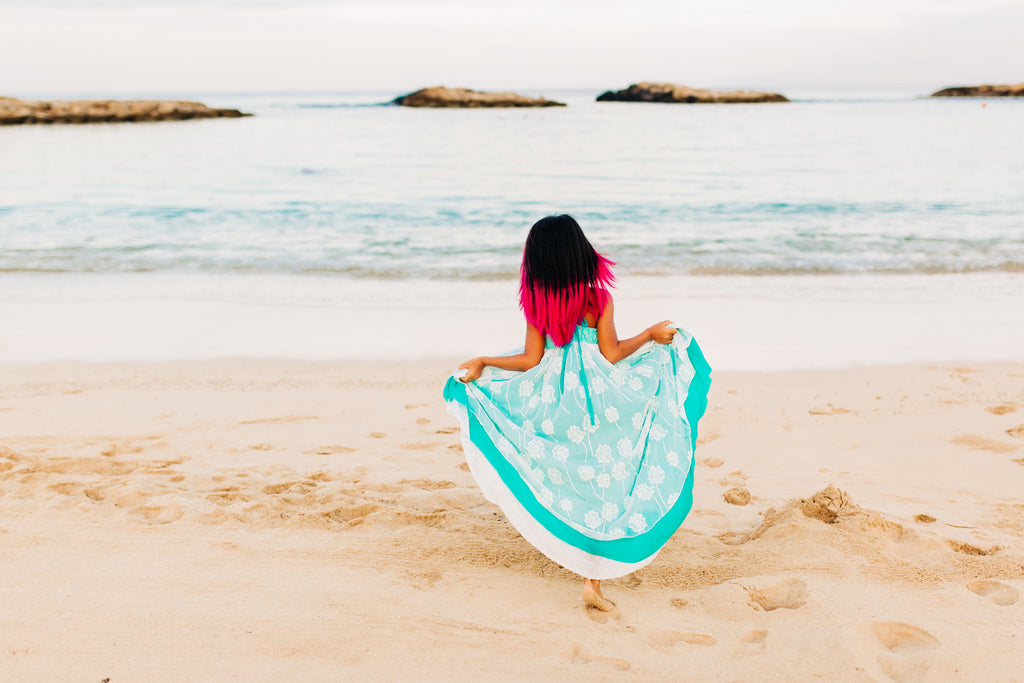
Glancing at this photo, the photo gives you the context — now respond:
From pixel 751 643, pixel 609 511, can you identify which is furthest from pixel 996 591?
pixel 609 511

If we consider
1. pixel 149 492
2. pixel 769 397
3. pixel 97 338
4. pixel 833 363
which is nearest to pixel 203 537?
pixel 149 492

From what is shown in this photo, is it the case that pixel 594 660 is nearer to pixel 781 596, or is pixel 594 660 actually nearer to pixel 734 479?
pixel 781 596

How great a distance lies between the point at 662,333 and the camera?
116 inches

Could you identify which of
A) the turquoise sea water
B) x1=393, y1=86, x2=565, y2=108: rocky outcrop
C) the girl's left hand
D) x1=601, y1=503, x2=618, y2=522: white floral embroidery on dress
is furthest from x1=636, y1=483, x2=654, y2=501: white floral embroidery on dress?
x1=393, y1=86, x2=565, y2=108: rocky outcrop

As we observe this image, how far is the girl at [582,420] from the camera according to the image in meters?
2.80

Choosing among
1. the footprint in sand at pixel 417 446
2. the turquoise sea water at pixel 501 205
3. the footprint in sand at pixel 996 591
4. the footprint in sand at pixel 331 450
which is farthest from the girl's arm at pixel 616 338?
the turquoise sea water at pixel 501 205

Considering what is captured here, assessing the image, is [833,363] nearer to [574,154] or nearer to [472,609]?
[472,609]

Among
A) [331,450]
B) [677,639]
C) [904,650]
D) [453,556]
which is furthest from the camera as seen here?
[331,450]

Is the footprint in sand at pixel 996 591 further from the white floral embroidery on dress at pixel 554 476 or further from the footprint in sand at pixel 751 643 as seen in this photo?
the white floral embroidery on dress at pixel 554 476

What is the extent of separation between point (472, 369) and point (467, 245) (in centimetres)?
904

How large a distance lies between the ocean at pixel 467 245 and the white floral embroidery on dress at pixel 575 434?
346 centimetres

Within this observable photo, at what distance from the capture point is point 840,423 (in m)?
4.80

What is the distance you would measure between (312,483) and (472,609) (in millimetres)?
1445

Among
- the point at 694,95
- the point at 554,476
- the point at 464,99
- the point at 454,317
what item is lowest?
the point at 454,317
